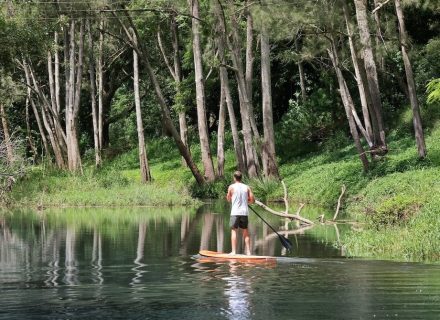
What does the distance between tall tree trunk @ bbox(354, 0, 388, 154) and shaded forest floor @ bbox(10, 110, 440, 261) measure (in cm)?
88

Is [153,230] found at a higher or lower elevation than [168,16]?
lower

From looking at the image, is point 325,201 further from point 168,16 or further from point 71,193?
point 168,16

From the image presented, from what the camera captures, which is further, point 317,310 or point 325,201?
point 325,201

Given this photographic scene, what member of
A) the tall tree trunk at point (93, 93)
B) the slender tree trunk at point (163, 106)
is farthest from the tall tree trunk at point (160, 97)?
the tall tree trunk at point (93, 93)

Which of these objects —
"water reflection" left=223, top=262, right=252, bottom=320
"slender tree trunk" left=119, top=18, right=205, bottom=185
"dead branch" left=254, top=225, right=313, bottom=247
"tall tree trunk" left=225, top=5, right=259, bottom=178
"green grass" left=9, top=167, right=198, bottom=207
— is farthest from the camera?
"tall tree trunk" left=225, top=5, right=259, bottom=178

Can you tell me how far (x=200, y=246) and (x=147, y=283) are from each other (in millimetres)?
6824

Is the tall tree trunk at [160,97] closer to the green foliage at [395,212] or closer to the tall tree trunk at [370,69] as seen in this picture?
the tall tree trunk at [370,69]

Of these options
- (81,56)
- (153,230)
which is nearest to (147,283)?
(153,230)

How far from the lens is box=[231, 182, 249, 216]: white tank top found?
765 inches

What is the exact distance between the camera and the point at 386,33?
37.0 m

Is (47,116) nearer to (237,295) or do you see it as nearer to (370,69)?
(370,69)

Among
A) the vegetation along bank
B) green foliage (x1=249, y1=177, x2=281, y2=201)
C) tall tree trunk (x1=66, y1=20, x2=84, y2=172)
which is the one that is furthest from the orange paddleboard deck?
tall tree trunk (x1=66, y1=20, x2=84, y2=172)

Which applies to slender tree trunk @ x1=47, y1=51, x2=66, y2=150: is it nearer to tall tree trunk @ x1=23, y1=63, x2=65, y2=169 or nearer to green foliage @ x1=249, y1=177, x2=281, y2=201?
tall tree trunk @ x1=23, y1=63, x2=65, y2=169

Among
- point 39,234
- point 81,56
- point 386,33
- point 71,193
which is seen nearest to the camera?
point 39,234
